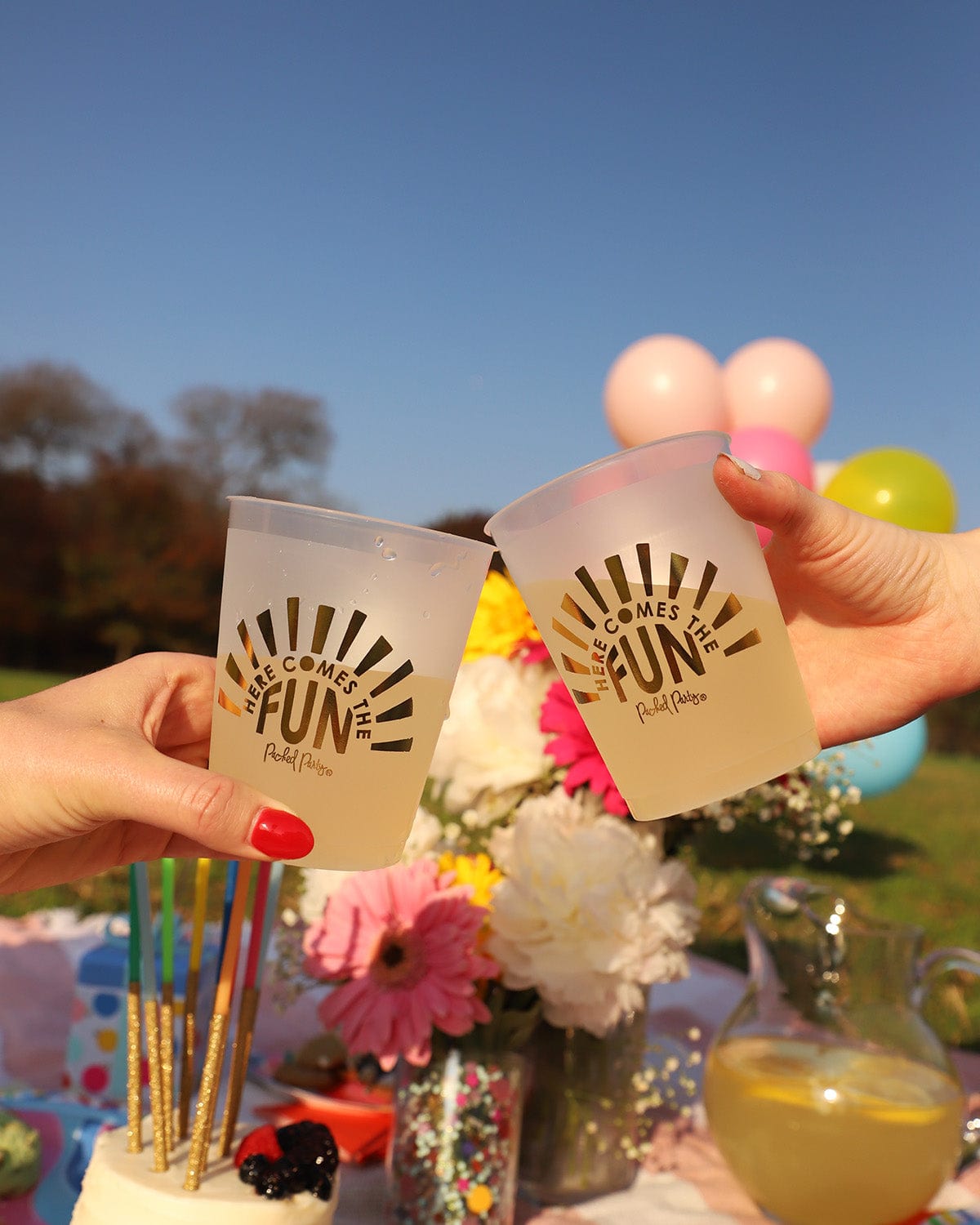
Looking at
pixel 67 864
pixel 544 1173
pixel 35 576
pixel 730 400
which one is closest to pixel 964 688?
pixel 544 1173

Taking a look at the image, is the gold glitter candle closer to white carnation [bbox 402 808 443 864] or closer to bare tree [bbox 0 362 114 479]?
white carnation [bbox 402 808 443 864]

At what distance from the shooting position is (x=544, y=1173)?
1.39 meters

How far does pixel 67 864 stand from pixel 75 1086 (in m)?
0.54

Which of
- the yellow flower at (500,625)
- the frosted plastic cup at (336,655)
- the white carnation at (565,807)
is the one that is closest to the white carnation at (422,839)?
the white carnation at (565,807)

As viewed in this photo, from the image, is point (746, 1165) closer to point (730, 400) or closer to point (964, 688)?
point (964, 688)

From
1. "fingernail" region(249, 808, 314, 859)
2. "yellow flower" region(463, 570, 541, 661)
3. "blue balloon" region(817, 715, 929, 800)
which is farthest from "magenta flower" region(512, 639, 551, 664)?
"blue balloon" region(817, 715, 929, 800)

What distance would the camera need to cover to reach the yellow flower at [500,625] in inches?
61.6

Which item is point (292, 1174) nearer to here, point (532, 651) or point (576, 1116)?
point (576, 1116)

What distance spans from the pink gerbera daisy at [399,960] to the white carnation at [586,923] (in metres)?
0.05

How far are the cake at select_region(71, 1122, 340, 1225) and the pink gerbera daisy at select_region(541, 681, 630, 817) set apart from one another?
52cm

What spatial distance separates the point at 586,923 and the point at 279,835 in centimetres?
56

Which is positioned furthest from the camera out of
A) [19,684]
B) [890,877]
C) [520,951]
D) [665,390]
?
[19,684]

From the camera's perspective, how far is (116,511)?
53.6ft

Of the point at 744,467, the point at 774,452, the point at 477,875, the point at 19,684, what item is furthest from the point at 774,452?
the point at 19,684
